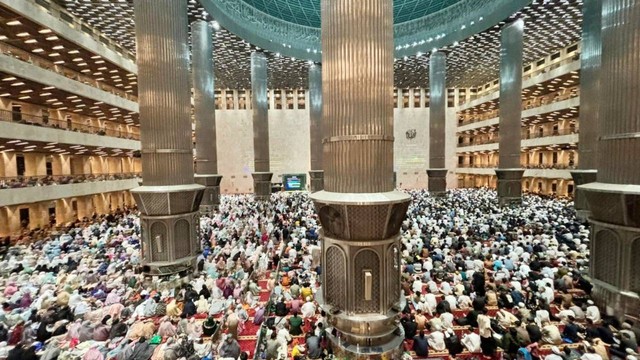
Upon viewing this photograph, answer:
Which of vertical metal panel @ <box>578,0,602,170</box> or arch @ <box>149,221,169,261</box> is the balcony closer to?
arch @ <box>149,221,169,261</box>

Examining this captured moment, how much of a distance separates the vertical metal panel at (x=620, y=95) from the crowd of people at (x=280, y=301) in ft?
9.17

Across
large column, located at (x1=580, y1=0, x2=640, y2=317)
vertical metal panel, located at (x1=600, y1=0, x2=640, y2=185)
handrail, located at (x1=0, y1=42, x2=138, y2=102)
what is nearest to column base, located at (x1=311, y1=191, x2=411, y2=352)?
large column, located at (x1=580, y1=0, x2=640, y2=317)

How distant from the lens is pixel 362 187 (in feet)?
17.9

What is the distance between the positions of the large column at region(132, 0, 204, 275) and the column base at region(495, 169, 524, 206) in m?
16.3

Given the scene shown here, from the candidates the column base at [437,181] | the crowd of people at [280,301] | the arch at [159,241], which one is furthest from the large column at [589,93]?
the arch at [159,241]

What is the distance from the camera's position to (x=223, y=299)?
7.38 m

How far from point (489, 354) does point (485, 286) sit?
2.76 meters

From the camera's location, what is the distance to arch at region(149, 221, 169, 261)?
8.52m

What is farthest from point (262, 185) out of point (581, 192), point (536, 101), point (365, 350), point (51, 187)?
point (536, 101)

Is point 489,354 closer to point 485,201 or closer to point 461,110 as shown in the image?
point 485,201

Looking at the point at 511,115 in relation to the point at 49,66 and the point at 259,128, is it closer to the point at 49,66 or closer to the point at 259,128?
the point at 259,128

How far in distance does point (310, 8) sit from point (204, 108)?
12.3m

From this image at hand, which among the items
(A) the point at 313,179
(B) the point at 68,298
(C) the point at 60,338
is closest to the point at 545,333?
(C) the point at 60,338

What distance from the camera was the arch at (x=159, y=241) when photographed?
852cm
